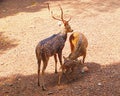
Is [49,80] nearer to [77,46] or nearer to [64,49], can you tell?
[77,46]

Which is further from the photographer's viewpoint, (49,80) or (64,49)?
(64,49)

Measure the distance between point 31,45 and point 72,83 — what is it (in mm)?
2648

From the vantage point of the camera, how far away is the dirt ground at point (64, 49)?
6.07m

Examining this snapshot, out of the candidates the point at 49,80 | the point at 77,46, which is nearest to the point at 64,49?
the point at 77,46

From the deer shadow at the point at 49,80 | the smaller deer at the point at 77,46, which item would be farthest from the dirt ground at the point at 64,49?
the smaller deer at the point at 77,46

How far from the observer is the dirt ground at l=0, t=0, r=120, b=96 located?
19.9 feet

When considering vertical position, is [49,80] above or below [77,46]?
below

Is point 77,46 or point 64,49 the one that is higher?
point 77,46

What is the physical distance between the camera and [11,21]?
1054 cm

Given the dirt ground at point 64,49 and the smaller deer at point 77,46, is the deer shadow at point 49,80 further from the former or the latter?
the smaller deer at point 77,46

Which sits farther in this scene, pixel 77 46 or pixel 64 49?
pixel 64 49

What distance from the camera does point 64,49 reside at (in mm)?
7941

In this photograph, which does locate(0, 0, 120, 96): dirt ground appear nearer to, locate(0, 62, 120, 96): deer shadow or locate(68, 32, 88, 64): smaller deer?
locate(0, 62, 120, 96): deer shadow

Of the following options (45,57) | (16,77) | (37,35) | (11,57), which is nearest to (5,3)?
(37,35)
